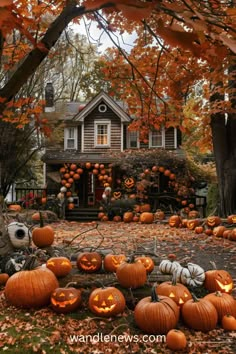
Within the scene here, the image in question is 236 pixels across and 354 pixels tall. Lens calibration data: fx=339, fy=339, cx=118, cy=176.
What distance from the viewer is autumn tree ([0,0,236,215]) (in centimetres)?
165

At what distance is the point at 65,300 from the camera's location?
3.29 meters

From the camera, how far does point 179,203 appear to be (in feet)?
55.0

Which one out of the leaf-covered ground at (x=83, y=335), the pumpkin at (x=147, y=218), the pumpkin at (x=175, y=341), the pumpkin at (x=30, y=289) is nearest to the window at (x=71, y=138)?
the pumpkin at (x=147, y=218)

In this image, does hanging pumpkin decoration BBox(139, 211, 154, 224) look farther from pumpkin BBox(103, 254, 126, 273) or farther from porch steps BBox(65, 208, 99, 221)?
pumpkin BBox(103, 254, 126, 273)

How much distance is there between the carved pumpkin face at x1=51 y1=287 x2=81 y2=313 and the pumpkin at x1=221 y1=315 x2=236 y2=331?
1423mm

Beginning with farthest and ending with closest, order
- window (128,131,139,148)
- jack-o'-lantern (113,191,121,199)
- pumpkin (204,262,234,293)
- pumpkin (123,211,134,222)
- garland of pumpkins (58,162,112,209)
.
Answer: window (128,131,139,148) < garland of pumpkins (58,162,112,209) < jack-o'-lantern (113,191,121,199) < pumpkin (123,211,134,222) < pumpkin (204,262,234,293)

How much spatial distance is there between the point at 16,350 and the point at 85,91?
2982 cm

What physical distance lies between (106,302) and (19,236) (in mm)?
1970

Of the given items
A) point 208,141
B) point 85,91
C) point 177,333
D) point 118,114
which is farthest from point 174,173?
point 85,91

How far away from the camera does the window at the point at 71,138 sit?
70.5 ft

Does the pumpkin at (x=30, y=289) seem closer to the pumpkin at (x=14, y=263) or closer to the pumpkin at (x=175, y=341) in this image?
the pumpkin at (x=14, y=263)

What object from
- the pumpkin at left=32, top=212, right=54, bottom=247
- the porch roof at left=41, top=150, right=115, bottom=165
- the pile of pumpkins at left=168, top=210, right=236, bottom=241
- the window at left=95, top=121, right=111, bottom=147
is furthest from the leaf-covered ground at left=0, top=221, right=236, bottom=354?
the window at left=95, top=121, right=111, bottom=147

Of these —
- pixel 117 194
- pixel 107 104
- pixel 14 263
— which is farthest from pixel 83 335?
pixel 107 104

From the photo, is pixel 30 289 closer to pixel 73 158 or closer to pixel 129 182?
pixel 129 182
